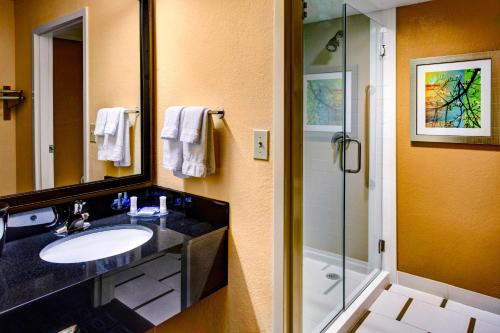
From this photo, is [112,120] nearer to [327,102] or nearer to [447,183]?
[327,102]

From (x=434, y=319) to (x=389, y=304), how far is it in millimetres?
281

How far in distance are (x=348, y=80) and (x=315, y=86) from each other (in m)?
0.46

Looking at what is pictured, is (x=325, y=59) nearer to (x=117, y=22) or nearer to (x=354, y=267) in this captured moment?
(x=117, y=22)

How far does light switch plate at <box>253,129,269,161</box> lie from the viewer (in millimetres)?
1286

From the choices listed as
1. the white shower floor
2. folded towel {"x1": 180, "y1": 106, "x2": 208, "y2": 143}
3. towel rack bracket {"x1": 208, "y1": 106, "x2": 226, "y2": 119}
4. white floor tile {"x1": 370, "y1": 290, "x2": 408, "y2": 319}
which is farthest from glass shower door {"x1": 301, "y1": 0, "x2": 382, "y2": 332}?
folded towel {"x1": 180, "y1": 106, "x2": 208, "y2": 143}

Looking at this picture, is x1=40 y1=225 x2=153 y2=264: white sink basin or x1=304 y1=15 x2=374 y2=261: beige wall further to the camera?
x1=304 y1=15 x2=374 y2=261: beige wall

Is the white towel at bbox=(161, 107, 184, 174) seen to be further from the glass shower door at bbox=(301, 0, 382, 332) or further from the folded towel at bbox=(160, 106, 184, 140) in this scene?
the glass shower door at bbox=(301, 0, 382, 332)

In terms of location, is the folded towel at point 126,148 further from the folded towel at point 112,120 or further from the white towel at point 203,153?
the white towel at point 203,153

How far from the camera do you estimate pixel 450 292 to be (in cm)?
235

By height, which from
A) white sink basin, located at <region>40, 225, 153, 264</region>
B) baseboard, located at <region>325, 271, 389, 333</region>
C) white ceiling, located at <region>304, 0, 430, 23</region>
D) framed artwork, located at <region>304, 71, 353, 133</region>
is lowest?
baseboard, located at <region>325, 271, 389, 333</region>

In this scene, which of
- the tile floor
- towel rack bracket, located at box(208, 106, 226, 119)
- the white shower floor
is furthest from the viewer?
the tile floor

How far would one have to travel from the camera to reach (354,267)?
7.73 ft

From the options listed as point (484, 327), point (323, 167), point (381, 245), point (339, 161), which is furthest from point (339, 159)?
point (484, 327)

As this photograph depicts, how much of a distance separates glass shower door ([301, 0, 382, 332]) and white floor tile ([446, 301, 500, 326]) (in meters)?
0.53
